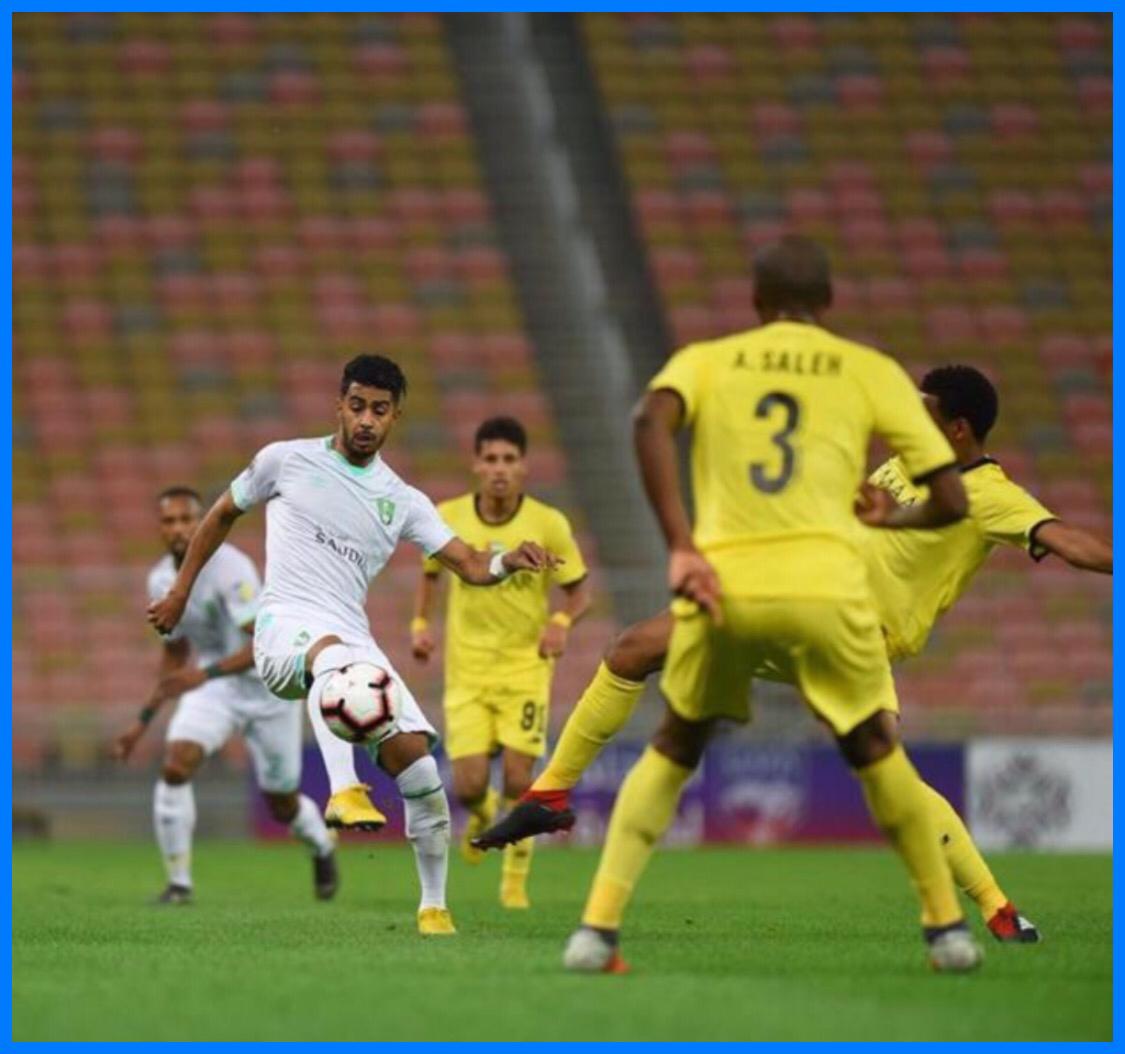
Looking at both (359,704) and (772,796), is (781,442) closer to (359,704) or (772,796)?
(359,704)

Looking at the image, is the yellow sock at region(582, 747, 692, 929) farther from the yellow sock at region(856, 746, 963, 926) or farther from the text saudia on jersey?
the text saudia on jersey

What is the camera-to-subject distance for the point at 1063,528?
27.6 feet

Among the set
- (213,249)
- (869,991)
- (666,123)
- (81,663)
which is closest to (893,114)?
(666,123)

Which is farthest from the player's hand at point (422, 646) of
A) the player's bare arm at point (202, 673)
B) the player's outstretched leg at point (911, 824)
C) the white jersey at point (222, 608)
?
the player's outstretched leg at point (911, 824)

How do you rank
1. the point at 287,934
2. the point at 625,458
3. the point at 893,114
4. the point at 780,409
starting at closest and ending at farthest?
the point at 780,409, the point at 287,934, the point at 625,458, the point at 893,114

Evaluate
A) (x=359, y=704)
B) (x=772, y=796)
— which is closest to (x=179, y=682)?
(x=359, y=704)

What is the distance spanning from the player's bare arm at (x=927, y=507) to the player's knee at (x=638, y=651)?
154cm

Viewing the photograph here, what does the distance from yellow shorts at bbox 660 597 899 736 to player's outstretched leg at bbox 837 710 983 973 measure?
83 millimetres

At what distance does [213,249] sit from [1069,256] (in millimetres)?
8644

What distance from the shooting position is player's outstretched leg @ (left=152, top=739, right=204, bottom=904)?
12.6 meters

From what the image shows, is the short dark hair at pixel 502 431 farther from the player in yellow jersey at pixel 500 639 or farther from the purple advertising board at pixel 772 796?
the purple advertising board at pixel 772 796

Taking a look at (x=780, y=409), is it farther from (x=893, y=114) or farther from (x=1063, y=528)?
(x=893, y=114)

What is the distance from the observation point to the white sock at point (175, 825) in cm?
1262

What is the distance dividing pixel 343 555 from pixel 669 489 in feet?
8.97
